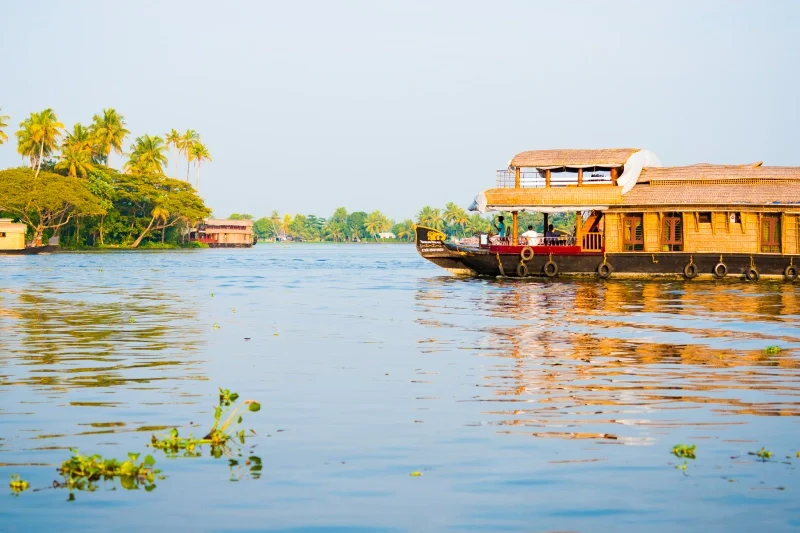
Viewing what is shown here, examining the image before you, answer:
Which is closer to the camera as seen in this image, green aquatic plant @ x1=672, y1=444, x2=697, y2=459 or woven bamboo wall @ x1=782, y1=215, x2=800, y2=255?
green aquatic plant @ x1=672, y1=444, x2=697, y2=459

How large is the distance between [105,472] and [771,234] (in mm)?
34325

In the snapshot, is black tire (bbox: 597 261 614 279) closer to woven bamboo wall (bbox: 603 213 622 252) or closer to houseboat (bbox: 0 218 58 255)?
woven bamboo wall (bbox: 603 213 622 252)

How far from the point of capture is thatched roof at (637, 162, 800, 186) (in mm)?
38188

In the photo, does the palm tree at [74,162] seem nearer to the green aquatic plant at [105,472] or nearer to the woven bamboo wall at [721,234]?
the woven bamboo wall at [721,234]

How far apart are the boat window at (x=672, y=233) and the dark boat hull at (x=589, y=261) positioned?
76cm

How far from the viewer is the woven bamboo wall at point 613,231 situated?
39.2m

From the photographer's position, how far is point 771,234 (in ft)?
124

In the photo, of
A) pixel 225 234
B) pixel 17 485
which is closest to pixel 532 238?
pixel 17 485

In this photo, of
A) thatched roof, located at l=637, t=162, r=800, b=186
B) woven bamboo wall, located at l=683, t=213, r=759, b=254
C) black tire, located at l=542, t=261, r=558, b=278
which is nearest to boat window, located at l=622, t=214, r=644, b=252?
thatched roof, located at l=637, t=162, r=800, b=186

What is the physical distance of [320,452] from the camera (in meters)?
8.50

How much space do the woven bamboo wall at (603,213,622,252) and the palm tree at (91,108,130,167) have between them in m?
75.1

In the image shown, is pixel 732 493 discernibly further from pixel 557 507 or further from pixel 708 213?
pixel 708 213

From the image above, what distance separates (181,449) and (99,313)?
1649 cm

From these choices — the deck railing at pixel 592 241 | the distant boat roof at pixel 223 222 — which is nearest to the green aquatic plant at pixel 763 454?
the deck railing at pixel 592 241
